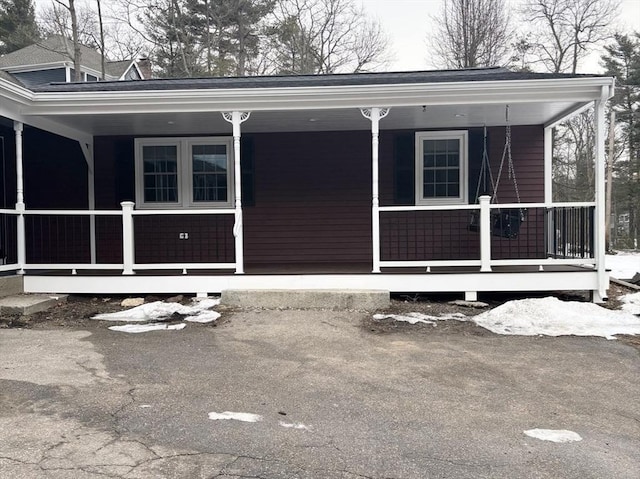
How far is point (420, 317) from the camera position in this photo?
19.4ft

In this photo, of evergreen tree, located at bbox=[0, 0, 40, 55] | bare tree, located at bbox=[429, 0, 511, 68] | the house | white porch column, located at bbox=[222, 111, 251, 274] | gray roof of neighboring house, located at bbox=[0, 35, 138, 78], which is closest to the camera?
white porch column, located at bbox=[222, 111, 251, 274]

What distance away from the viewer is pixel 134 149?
8.58 meters

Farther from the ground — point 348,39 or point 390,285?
point 348,39

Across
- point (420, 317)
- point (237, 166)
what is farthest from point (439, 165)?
point (237, 166)

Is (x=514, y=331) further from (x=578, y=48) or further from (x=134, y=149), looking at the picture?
(x=578, y=48)

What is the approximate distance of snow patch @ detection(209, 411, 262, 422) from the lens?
3061 millimetres

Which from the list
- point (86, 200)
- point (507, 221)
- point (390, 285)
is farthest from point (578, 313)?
point (86, 200)

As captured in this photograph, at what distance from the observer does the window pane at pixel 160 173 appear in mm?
8586

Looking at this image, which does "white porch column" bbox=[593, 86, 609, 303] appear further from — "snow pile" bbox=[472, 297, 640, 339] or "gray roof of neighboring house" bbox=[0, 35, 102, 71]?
"gray roof of neighboring house" bbox=[0, 35, 102, 71]

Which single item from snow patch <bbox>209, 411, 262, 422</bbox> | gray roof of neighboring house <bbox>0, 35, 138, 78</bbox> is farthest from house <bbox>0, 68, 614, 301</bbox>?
gray roof of neighboring house <bbox>0, 35, 138, 78</bbox>

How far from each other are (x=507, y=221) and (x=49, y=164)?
705 cm

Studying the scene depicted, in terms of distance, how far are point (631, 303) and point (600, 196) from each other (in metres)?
1.40

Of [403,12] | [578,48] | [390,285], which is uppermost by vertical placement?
[403,12]

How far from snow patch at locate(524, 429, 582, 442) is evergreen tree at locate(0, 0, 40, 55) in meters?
26.8
